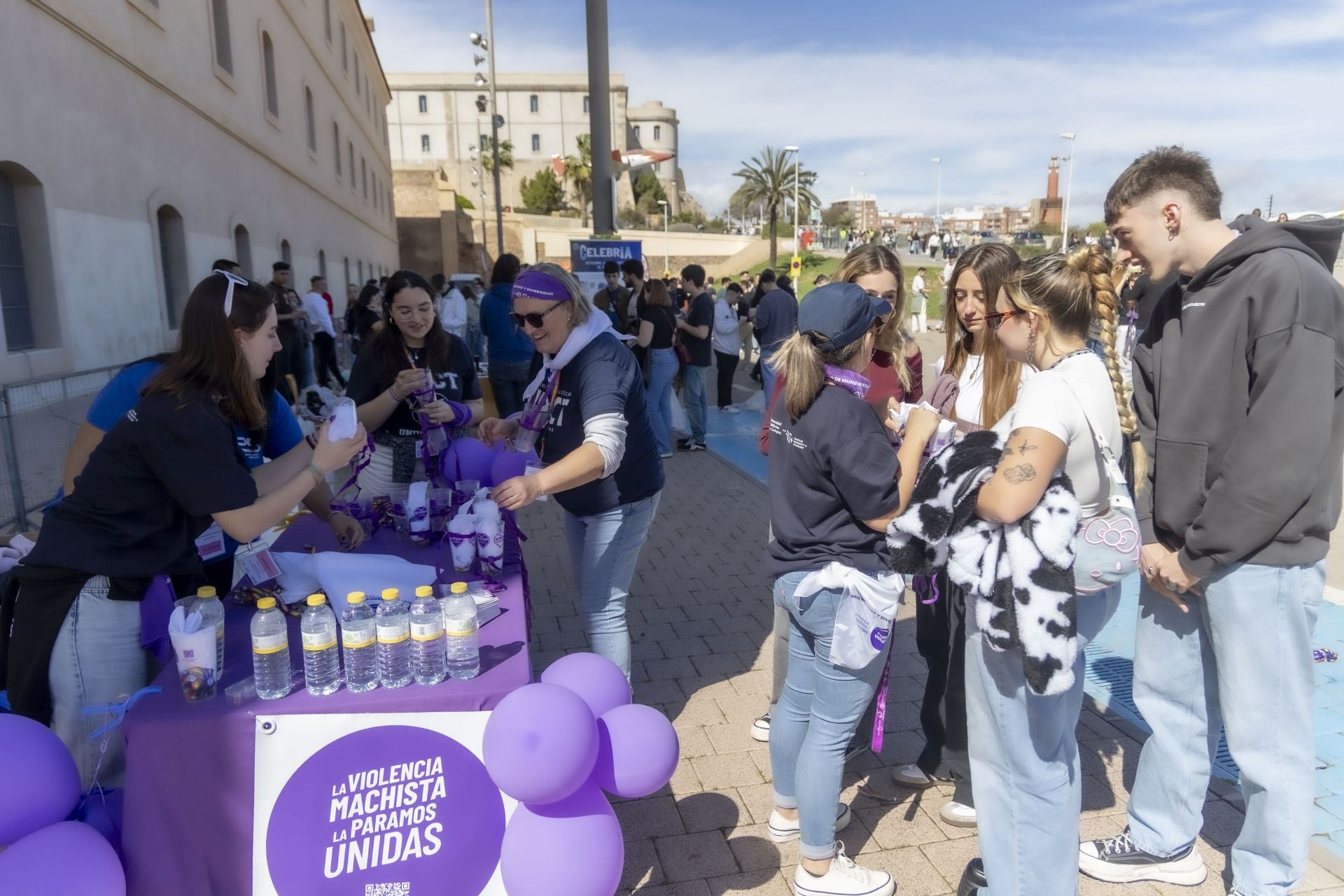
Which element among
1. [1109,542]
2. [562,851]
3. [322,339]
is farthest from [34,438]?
[322,339]

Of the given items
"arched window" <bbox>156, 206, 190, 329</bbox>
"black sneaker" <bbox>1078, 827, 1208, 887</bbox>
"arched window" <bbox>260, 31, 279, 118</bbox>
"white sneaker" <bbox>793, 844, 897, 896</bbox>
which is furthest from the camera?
"arched window" <bbox>260, 31, 279, 118</bbox>

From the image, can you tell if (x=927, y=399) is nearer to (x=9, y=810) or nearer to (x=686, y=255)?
(x=9, y=810)

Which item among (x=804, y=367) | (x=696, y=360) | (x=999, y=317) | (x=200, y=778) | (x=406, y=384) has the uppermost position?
(x=999, y=317)

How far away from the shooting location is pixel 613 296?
35.6ft

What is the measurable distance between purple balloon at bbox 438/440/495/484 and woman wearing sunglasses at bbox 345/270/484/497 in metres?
0.15

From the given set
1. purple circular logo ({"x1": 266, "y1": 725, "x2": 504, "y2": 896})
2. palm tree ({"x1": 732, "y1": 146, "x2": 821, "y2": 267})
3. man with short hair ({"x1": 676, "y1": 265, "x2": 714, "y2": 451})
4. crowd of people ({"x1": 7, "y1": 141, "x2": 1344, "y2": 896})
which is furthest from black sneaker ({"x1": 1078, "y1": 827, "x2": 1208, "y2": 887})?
palm tree ({"x1": 732, "y1": 146, "x2": 821, "y2": 267})

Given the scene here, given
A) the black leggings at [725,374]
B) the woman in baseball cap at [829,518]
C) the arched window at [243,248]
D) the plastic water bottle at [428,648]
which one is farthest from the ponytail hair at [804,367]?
the arched window at [243,248]

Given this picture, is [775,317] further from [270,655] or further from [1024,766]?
[270,655]

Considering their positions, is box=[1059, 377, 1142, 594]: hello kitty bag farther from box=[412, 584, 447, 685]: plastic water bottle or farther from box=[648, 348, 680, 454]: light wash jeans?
box=[648, 348, 680, 454]: light wash jeans

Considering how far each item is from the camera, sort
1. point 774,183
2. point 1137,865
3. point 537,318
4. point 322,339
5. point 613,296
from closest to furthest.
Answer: point 1137,865
point 537,318
point 613,296
point 322,339
point 774,183

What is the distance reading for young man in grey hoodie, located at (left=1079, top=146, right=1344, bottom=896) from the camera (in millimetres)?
2184

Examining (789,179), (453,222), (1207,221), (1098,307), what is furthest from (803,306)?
(789,179)

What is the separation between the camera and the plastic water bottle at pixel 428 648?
2.16 metres

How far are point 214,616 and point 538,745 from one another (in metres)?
0.97
